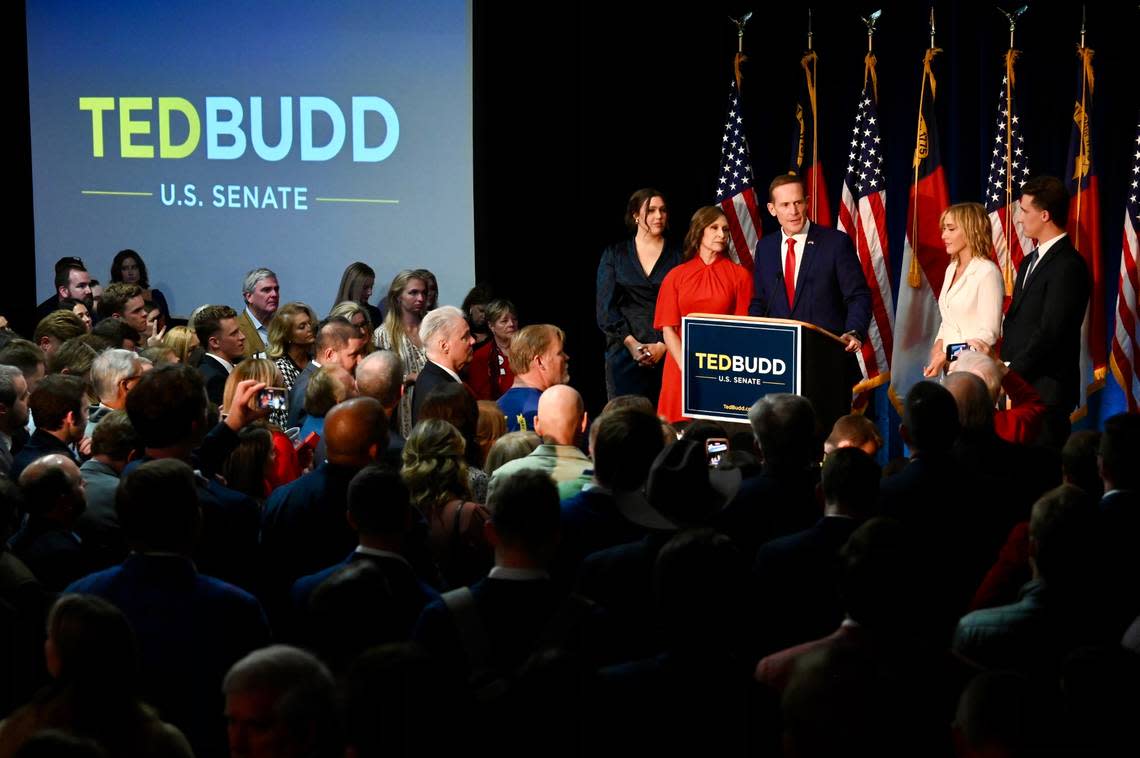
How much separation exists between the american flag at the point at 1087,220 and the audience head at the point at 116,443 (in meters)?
5.52

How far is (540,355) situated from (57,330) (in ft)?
8.99

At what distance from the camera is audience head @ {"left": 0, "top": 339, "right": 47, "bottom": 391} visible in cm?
600

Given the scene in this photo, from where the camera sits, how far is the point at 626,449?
4.03 m

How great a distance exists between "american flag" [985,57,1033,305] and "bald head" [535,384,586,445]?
14.1ft

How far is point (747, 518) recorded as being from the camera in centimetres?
407

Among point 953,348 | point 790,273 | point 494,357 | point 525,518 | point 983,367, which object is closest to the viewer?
point 525,518

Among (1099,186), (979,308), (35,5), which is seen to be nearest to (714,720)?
(979,308)

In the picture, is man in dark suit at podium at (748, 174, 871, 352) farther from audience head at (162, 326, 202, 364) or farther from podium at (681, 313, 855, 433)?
audience head at (162, 326, 202, 364)

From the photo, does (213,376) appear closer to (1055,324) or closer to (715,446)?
(715,446)

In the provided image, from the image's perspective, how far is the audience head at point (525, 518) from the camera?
3.24 metres

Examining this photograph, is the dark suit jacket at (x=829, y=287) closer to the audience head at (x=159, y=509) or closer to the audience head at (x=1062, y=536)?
the audience head at (x=1062, y=536)

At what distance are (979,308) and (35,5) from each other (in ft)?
25.4

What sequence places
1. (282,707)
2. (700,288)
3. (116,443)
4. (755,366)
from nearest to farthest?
(282,707) → (116,443) → (755,366) → (700,288)

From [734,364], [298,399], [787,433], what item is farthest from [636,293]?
[787,433]
